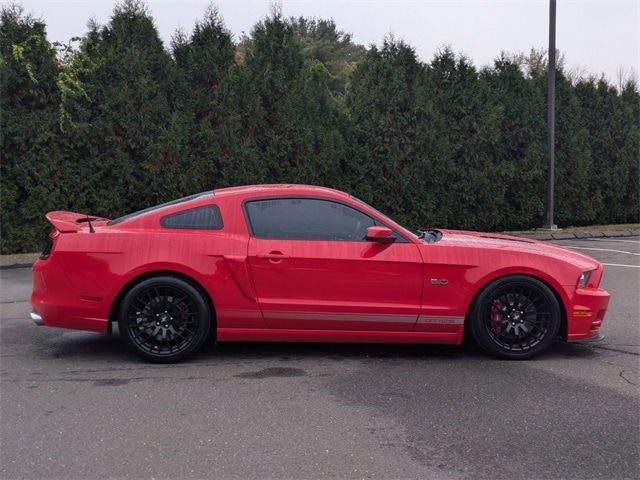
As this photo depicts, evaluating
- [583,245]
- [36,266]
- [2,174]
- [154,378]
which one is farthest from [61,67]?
[583,245]

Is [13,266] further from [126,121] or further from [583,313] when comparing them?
[583,313]

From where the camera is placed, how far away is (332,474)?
10.9ft

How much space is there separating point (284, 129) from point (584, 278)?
10300 mm

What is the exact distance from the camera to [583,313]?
5.33 metres

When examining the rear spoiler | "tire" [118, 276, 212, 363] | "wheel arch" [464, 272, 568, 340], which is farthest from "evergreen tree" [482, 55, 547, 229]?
"tire" [118, 276, 212, 363]

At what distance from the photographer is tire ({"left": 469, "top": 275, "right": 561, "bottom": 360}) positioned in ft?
17.3

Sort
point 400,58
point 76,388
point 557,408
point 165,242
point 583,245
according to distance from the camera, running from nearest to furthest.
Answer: point 557,408, point 76,388, point 165,242, point 583,245, point 400,58

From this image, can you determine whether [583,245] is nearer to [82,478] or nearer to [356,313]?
[356,313]

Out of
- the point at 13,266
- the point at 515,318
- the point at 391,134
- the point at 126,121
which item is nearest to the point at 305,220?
the point at 515,318

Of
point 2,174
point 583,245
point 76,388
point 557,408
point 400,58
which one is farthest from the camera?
point 400,58

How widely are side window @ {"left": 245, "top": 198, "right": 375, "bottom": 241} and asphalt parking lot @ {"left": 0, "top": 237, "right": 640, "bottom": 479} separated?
1015 millimetres

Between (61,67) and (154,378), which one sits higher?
(61,67)

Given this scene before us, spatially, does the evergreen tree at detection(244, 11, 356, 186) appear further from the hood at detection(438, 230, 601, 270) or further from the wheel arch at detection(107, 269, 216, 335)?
the wheel arch at detection(107, 269, 216, 335)

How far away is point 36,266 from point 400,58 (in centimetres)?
1233
